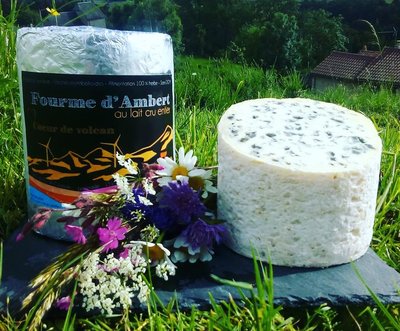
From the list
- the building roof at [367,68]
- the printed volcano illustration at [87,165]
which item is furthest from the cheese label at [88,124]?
the building roof at [367,68]

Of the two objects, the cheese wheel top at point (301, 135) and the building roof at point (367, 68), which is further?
the building roof at point (367, 68)

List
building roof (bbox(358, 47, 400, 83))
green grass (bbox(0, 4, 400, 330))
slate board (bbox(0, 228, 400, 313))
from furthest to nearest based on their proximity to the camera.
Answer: building roof (bbox(358, 47, 400, 83))
slate board (bbox(0, 228, 400, 313))
green grass (bbox(0, 4, 400, 330))

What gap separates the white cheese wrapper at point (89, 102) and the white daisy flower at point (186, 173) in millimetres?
73

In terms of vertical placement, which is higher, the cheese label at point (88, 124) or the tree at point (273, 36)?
the cheese label at point (88, 124)

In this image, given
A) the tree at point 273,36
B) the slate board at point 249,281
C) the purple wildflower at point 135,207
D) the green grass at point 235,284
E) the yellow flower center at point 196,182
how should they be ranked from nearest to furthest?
1. the green grass at point 235,284
2. the slate board at point 249,281
3. the purple wildflower at point 135,207
4. the yellow flower center at point 196,182
5. the tree at point 273,36

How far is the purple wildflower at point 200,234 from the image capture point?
3.96ft

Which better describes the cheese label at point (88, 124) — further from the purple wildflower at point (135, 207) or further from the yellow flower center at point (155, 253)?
the yellow flower center at point (155, 253)

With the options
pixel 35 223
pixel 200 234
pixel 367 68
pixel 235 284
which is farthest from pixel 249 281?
pixel 367 68

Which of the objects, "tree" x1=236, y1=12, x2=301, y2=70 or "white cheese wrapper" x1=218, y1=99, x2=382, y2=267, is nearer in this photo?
"white cheese wrapper" x1=218, y1=99, x2=382, y2=267

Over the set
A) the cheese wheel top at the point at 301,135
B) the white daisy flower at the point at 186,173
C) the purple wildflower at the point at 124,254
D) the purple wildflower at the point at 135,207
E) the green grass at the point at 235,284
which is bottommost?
the green grass at the point at 235,284

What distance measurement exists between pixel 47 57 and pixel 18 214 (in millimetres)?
545

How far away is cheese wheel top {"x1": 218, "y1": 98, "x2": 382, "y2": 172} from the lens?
1.18 m

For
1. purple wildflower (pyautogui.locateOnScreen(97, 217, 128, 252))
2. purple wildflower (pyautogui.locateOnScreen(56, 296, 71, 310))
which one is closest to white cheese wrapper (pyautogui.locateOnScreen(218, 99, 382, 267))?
purple wildflower (pyautogui.locateOnScreen(97, 217, 128, 252))

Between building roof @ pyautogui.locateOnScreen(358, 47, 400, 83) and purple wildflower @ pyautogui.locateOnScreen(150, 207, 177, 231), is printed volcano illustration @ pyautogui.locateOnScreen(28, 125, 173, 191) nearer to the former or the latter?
purple wildflower @ pyautogui.locateOnScreen(150, 207, 177, 231)
